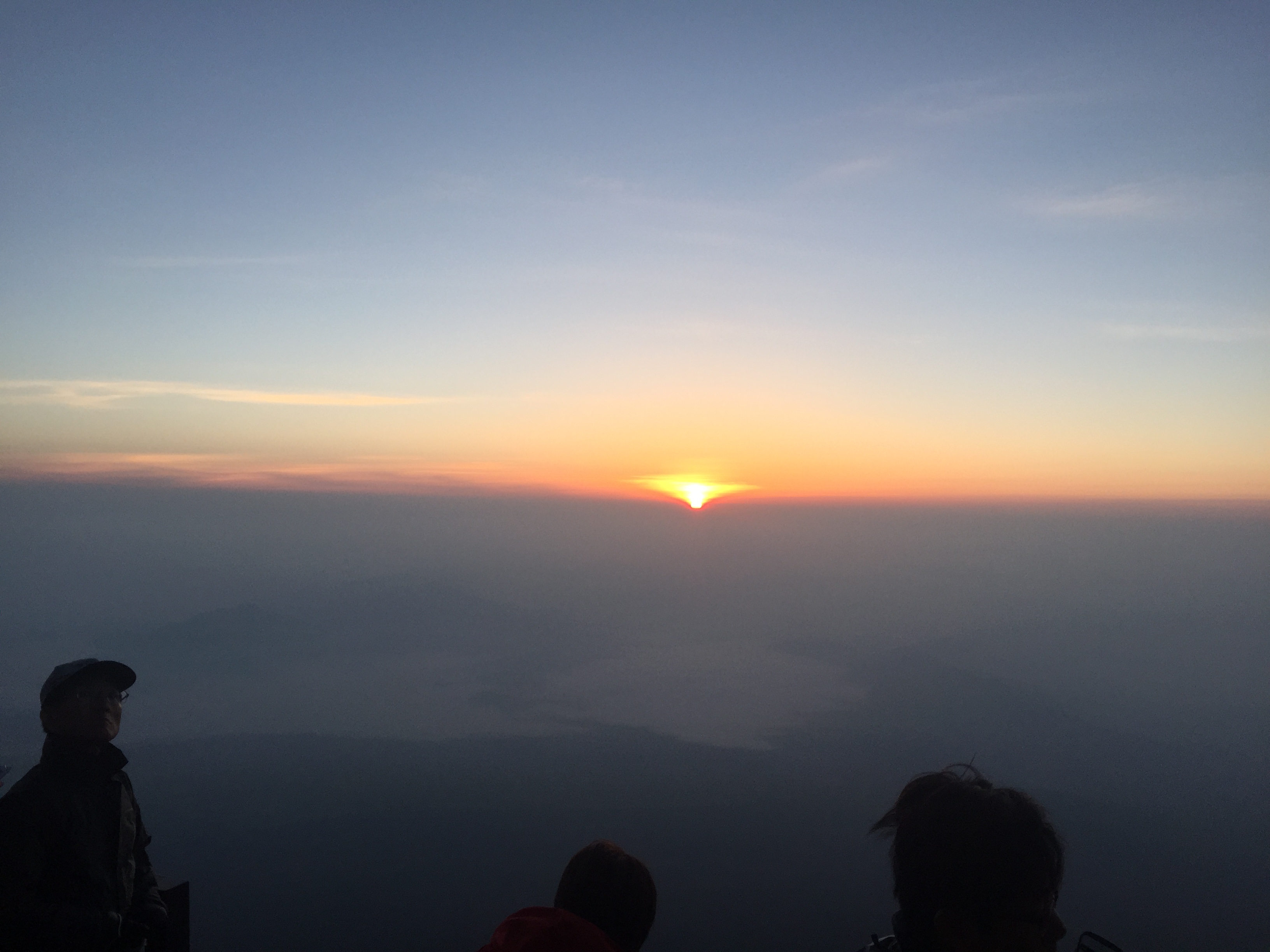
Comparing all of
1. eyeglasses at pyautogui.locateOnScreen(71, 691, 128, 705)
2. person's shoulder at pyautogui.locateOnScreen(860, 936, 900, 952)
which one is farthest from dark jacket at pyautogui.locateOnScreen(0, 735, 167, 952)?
person's shoulder at pyautogui.locateOnScreen(860, 936, 900, 952)

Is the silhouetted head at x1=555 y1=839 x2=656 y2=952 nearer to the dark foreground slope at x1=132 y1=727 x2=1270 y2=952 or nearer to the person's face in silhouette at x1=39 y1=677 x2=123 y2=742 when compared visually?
the person's face in silhouette at x1=39 y1=677 x2=123 y2=742

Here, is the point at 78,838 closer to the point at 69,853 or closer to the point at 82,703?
the point at 69,853

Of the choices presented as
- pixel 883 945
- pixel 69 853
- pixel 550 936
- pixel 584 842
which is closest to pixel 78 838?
pixel 69 853

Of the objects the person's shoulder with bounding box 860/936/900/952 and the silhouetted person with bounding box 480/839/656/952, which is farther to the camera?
the silhouetted person with bounding box 480/839/656/952

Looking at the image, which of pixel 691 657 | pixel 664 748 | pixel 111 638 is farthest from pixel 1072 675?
pixel 111 638

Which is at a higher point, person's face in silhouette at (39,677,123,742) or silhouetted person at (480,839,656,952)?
person's face in silhouette at (39,677,123,742)

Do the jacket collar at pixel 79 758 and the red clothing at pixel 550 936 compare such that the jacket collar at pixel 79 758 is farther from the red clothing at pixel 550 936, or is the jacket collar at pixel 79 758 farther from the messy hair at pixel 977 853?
the messy hair at pixel 977 853
